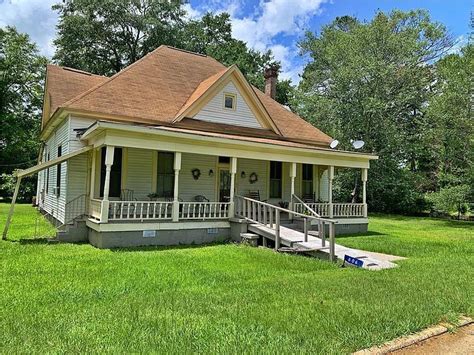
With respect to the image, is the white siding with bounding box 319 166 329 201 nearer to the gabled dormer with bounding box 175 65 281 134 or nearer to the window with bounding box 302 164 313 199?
the window with bounding box 302 164 313 199

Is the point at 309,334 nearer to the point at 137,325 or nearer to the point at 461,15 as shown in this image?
the point at 137,325

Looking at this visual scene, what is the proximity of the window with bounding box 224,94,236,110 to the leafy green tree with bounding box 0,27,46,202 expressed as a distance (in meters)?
26.2

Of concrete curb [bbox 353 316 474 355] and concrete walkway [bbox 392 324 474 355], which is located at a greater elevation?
concrete curb [bbox 353 316 474 355]

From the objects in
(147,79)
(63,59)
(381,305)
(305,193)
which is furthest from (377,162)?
(63,59)

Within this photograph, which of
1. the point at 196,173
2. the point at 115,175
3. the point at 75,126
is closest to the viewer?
the point at 75,126

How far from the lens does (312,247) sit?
964 centimetres

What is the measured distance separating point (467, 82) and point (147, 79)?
18.2 metres

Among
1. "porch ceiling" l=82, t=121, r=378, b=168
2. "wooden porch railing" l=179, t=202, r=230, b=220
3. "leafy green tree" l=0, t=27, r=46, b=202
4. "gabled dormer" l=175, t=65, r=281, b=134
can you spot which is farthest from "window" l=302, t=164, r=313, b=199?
"leafy green tree" l=0, t=27, r=46, b=202

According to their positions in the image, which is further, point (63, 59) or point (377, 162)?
point (63, 59)

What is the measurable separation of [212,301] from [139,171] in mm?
8338

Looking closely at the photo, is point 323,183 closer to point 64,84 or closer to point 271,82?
point 271,82

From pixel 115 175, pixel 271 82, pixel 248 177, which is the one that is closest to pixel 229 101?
pixel 248 177

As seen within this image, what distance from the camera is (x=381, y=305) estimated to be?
5312mm

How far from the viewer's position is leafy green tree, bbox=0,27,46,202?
1314 inches
